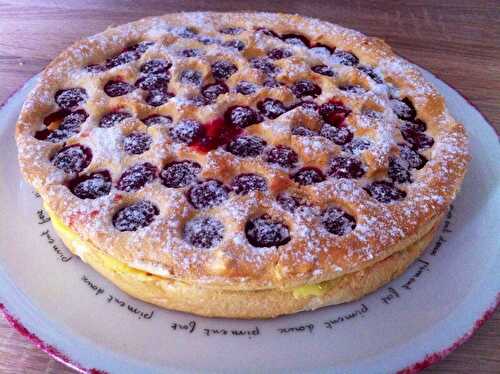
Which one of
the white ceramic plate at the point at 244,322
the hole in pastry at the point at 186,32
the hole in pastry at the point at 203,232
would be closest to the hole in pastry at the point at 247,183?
the hole in pastry at the point at 203,232

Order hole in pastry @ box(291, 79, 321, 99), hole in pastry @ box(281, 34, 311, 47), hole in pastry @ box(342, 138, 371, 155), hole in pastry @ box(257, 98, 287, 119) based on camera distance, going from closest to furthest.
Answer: hole in pastry @ box(342, 138, 371, 155) → hole in pastry @ box(257, 98, 287, 119) → hole in pastry @ box(291, 79, 321, 99) → hole in pastry @ box(281, 34, 311, 47)

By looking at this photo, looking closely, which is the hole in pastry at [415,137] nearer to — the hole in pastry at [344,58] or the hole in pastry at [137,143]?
the hole in pastry at [344,58]

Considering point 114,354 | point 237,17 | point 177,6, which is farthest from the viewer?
point 177,6

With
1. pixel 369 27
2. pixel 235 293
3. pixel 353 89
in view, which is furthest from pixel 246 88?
pixel 369 27

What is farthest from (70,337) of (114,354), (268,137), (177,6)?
(177,6)

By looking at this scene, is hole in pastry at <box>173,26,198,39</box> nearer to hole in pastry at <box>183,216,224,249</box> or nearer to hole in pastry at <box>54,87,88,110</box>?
hole in pastry at <box>54,87,88,110</box>

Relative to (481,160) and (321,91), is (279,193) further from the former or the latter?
(481,160)

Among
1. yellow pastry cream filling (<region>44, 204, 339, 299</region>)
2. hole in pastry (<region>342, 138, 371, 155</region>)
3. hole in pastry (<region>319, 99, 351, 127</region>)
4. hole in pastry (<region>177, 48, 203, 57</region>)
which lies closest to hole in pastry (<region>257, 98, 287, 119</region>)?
hole in pastry (<region>319, 99, 351, 127</region>)
